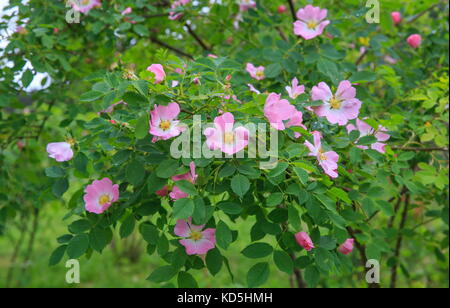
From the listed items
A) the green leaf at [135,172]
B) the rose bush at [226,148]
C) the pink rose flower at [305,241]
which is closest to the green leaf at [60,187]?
the rose bush at [226,148]

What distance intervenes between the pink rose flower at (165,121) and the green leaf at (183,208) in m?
0.13

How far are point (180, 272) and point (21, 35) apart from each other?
1.02 m

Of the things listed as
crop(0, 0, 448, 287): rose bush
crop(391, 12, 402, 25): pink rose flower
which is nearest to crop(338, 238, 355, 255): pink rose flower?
crop(0, 0, 448, 287): rose bush

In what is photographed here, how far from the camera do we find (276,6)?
1.79 m

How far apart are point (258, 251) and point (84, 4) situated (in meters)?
1.05

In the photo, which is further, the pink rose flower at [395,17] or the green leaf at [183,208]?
the pink rose flower at [395,17]

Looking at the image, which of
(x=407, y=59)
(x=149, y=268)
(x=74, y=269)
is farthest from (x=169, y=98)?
(x=149, y=268)

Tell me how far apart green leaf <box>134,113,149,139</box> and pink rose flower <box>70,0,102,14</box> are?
2.66 feet

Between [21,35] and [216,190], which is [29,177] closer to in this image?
[21,35]

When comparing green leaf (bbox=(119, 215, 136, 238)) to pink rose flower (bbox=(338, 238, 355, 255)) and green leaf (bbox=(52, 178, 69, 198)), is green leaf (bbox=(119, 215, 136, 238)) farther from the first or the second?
pink rose flower (bbox=(338, 238, 355, 255))

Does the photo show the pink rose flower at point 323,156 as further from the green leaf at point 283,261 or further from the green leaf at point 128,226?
the green leaf at point 128,226

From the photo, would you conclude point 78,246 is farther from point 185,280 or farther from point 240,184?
point 240,184

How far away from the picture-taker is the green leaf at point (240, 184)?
2.85 ft

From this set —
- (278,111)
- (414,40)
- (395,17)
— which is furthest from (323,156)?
(395,17)
